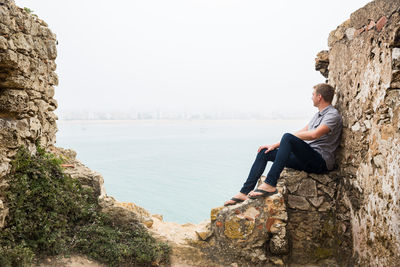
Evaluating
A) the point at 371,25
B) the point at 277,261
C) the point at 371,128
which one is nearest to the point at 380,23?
the point at 371,25

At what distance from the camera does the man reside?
3.24 meters

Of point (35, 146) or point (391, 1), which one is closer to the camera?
point (391, 1)

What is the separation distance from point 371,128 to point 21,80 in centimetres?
315

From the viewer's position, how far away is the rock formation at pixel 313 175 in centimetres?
254

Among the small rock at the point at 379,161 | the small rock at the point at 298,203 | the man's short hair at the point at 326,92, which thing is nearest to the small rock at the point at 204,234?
the small rock at the point at 298,203

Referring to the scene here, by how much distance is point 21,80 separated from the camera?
2850 millimetres

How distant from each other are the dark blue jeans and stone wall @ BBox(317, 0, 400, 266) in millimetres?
300

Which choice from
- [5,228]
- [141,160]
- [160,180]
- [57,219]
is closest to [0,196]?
[5,228]

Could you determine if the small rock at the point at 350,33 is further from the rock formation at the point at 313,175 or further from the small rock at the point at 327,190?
the small rock at the point at 327,190

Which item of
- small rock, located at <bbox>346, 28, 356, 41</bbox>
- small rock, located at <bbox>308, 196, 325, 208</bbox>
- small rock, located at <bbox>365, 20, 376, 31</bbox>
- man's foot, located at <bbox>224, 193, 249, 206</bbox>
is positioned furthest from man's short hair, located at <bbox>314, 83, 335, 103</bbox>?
man's foot, located at <bbox>224, 193, 249, 206</bbox>

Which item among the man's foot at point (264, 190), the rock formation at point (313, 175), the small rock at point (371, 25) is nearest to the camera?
the rock formation at point (313, 175)

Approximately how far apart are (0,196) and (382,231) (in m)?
3.17

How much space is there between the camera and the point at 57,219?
119 inches

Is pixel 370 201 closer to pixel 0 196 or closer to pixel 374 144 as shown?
pixel 374 144
